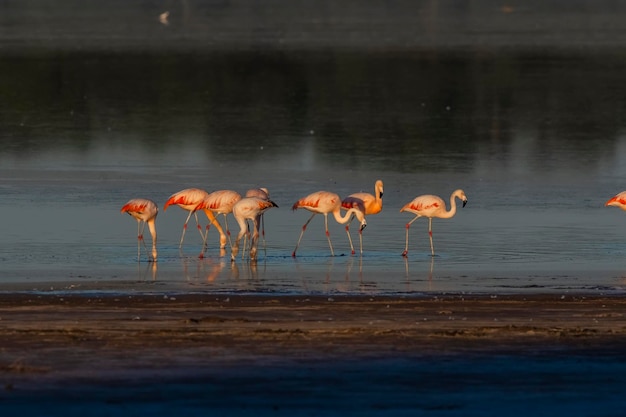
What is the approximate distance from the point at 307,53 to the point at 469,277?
127 ft

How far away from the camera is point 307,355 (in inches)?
457

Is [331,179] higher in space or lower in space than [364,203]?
higher

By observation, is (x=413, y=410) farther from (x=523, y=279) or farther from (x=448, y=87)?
(x=448, y=87)

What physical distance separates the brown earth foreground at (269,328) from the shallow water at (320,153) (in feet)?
3.68

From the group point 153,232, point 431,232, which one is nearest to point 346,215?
point 431,232

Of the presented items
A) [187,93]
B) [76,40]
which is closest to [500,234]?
[187,93]

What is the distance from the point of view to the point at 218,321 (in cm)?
1285

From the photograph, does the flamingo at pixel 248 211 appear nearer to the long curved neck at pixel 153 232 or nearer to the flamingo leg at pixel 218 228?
the flamingo leg at pixel 218 228

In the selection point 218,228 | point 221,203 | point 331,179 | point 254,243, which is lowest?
point 254,243

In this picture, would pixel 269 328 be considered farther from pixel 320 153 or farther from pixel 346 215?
pixel 320 153

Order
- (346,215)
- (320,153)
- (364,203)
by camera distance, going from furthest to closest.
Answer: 1. (320,153)
2. (364,203)
3. (346,215)

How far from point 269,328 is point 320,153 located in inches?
613

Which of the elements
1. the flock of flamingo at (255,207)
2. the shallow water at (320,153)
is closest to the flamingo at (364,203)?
the flock of flamingo at (255,207)

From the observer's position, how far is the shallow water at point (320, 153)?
55.6 feet
